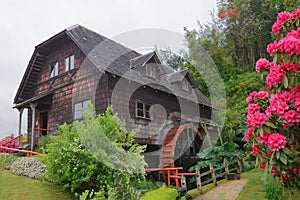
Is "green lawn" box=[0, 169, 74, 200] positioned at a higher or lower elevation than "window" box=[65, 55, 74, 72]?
lower

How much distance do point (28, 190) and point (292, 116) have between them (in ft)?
25.9

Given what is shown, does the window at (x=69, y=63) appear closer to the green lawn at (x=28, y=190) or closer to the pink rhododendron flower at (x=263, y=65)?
the green lawn at (x=28, y=190)

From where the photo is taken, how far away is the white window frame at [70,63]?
14.9 metres

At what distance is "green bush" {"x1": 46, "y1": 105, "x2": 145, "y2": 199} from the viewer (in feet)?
24.5

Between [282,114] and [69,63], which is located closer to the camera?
[282,114]

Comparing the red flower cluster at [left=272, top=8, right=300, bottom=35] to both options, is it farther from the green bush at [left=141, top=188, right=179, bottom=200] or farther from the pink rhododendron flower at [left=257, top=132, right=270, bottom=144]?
the green bush at [left=141, top=188, right=179, bottom=200]

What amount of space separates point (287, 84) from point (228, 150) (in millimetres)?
11011

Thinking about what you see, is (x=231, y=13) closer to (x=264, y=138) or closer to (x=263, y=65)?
(x=263, y=65)

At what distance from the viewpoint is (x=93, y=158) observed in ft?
25.0

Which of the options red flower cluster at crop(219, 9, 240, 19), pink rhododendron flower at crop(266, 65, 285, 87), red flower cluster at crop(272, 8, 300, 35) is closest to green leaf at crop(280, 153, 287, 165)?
pink rhododendron flower at crop(266, 65, 285, 87)

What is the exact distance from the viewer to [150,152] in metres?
15.3

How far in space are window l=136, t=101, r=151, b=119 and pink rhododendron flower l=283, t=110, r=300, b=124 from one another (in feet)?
34.1

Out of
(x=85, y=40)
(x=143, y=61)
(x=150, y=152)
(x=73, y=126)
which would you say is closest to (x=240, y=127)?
(x=150, y=152)

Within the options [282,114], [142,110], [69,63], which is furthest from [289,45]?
[69,63]
